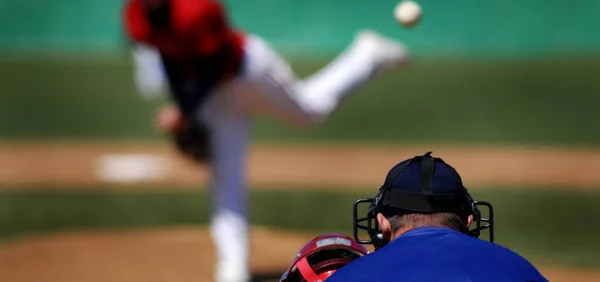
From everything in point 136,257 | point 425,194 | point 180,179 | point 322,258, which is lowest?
point 136,257

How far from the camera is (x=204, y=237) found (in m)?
6.66

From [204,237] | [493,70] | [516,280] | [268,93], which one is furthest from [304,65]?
[516,280]

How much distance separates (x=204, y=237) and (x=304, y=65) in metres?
9.40

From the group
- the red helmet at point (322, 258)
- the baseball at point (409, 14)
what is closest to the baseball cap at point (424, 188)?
the red helmet at point (322, 258)

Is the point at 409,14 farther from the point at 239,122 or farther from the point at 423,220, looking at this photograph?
the point at 423,220

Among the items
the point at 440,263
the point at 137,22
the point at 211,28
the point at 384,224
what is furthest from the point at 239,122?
the point at 440,263

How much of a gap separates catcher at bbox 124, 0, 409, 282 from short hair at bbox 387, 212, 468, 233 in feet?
9.25

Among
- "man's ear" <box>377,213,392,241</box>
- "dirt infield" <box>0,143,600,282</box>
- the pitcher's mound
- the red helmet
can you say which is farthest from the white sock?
"man's ear" <box>377,213,392,241</box>

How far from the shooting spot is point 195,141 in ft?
16.8

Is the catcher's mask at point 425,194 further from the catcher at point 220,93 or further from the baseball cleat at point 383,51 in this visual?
the baseball cleat at point 383,51

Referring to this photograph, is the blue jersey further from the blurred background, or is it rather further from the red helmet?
the blurred background

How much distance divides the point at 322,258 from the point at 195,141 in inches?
122

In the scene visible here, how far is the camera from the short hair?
195 cm

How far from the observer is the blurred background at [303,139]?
21.9ft
